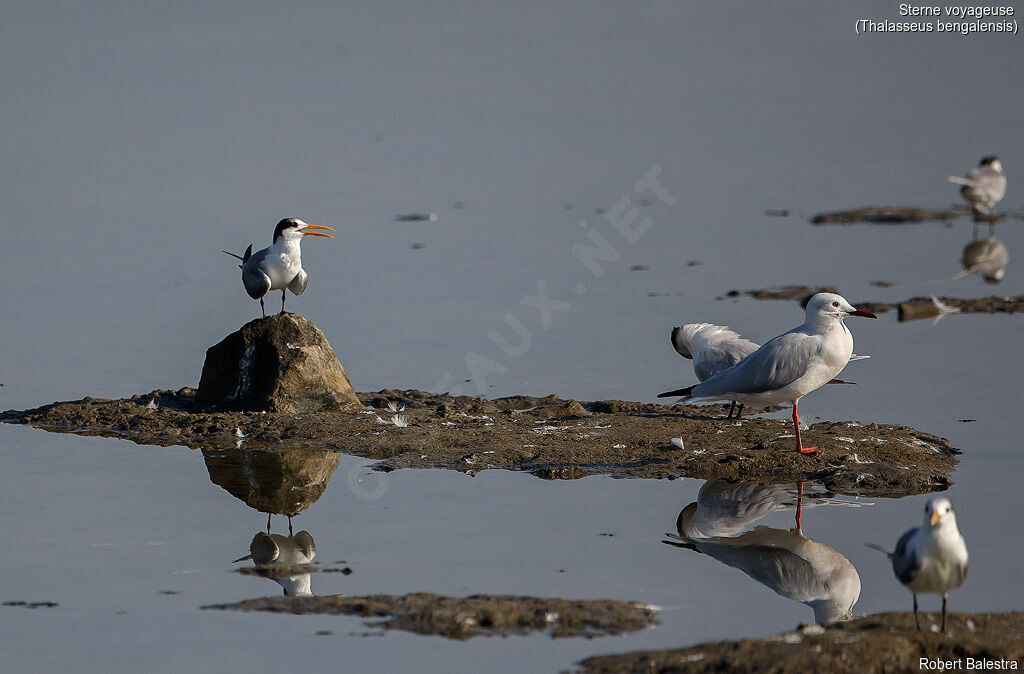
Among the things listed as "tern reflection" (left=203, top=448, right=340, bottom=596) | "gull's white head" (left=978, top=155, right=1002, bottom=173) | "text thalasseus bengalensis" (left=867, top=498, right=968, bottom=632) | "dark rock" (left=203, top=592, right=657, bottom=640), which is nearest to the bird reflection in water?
"tern reflection" (left=203, top=448, right=340, bottom=596)

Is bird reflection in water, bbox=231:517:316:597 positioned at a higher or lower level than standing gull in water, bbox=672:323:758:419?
lower

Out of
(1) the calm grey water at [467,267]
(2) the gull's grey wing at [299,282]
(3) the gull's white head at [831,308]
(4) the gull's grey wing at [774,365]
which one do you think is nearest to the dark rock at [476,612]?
(1) the calm grey water at [467,267]

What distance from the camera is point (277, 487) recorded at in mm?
9367

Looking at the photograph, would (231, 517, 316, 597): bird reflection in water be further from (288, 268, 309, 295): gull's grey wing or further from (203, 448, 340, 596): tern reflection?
(288, 268, 309, 295): gull's grey wing

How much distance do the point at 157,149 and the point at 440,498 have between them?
48.2 feet

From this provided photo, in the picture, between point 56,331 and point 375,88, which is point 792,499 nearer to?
point 56,331

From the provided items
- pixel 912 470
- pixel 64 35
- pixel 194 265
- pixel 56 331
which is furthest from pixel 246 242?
pixel 64 35

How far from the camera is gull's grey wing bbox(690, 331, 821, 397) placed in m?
9.67

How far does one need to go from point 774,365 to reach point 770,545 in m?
1.82

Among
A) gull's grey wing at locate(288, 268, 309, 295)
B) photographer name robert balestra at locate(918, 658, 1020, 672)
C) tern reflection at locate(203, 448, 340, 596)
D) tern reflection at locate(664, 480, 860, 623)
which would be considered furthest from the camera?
gull's grey wing at locate(288, 268, 309, 295)

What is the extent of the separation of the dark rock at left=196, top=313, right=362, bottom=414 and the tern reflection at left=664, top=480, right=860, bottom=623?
3.11 metres

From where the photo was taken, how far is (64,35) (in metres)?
30.7

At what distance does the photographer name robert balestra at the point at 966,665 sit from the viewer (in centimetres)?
625

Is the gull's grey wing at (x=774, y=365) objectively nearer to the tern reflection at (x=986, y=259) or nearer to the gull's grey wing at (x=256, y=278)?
the gull's grey wing at (x=256, y=278)
